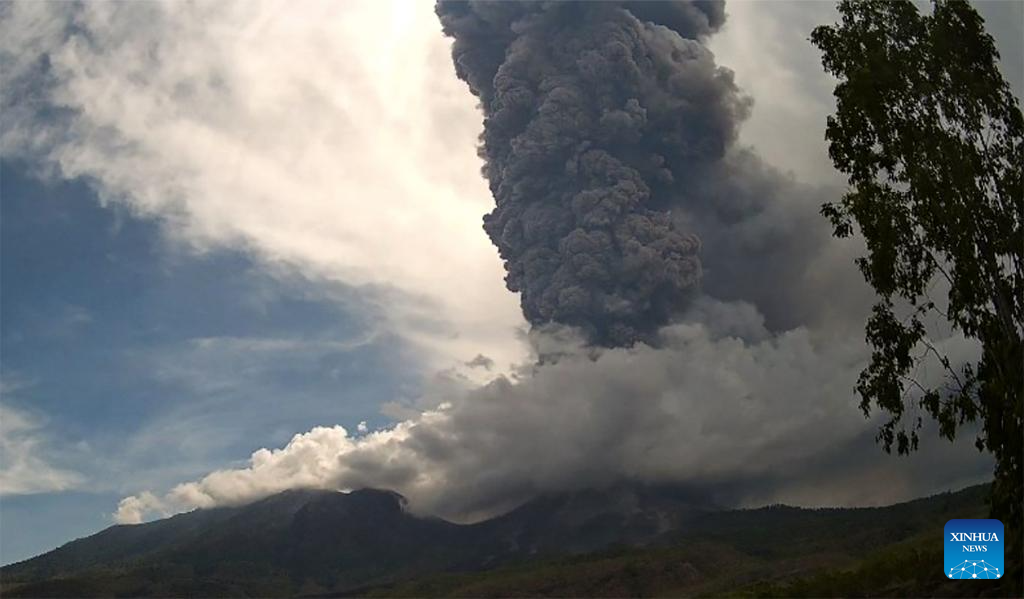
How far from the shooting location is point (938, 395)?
29.6 meters

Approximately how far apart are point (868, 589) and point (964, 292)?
1913 centimetres

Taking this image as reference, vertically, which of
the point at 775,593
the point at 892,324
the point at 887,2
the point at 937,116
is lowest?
the point at 775,593

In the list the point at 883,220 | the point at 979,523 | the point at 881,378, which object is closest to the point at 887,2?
the point at 883,220

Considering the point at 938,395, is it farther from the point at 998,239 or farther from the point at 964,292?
the point at 998,239

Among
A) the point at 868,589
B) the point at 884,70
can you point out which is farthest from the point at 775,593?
the point at 884,70

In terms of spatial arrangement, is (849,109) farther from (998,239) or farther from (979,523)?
(979,523)

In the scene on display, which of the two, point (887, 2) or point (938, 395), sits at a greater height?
point (887, 2)

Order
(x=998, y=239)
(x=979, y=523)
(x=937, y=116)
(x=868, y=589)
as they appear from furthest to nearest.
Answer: (x=868, y=589) < (x=937, y=116) < (x=998, y=239) < (x=979, y=523)

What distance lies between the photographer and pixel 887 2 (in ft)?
108

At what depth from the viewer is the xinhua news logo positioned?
88.6 ft

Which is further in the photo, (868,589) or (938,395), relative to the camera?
(868,589)

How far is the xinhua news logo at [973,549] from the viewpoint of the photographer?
27016mm

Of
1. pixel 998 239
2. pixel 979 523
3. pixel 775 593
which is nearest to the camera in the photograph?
pixel 979 523

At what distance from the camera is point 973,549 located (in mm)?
27812
